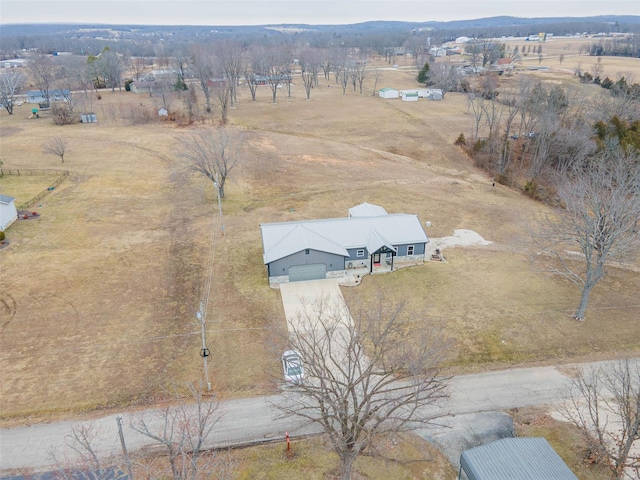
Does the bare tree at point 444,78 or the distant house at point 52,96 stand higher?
the bare tree at point 444,78

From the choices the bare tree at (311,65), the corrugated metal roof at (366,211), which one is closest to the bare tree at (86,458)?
the corrugated metal roof at (366,211)

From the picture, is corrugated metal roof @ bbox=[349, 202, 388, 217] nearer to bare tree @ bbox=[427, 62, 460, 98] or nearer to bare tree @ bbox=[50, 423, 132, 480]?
bare tree @ bbox=[50, 423, 132, 480]

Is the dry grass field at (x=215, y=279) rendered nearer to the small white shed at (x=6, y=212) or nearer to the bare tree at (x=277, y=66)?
the small white shed at (x=6, y=212)

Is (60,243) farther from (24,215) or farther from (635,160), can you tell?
(635,160)

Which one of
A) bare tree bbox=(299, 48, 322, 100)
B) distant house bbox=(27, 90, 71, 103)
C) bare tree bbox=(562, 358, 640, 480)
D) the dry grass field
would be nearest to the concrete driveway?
the dry grass field

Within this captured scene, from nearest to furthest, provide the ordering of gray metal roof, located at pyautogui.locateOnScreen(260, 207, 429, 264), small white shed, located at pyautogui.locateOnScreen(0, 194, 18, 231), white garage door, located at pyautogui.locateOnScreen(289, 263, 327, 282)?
gray metal roof, located at pyautogui.locateOnScreen(260, 207, 429, 264)
white garage door, located at pyautogui.locateOnScreen(289, 263, 327, 282)
small white shed, located at pyautogui.locateOnScreen(0, 194, 18, 231)
